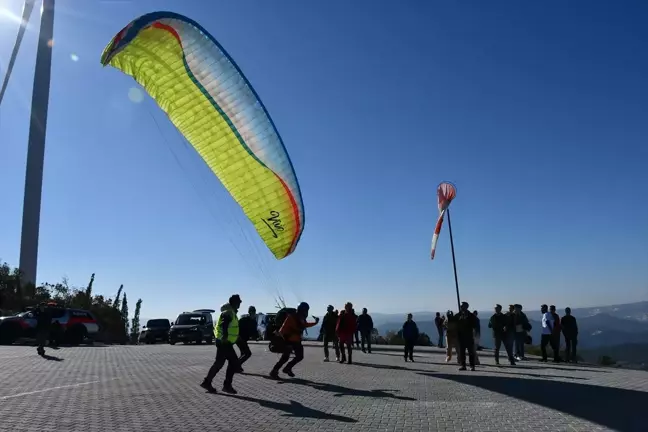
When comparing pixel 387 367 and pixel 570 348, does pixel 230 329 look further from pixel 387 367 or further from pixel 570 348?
pixel 570 348

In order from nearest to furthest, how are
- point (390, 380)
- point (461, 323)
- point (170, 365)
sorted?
1. point (390, 380)
2. point (461, 323)
3. point (170, 365)

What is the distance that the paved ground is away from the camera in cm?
651

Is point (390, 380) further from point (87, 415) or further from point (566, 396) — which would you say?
point (87, 415)

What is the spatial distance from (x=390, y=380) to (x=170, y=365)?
19.2 ft

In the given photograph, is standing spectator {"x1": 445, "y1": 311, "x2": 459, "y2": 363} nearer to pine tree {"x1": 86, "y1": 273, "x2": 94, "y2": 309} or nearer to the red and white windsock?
the red and white windsock

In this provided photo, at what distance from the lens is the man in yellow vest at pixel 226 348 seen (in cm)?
913

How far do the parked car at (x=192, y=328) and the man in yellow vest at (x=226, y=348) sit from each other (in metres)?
17.8

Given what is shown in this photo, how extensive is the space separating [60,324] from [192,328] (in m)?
5.74

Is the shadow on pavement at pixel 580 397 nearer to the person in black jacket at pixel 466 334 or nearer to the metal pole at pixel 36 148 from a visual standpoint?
the person in black jacket at pixel 466 334

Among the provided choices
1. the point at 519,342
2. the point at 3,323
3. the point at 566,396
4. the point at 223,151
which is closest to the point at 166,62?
the point at 223,151

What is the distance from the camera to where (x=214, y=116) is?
12539 mm

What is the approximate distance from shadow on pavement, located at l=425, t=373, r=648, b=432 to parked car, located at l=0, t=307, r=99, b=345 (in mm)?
18334

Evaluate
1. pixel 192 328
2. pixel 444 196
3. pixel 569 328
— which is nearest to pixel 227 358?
pixel 569 328

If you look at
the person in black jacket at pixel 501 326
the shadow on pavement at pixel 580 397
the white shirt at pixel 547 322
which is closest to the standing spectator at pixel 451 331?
the person in black jacket at pixel 501 326
